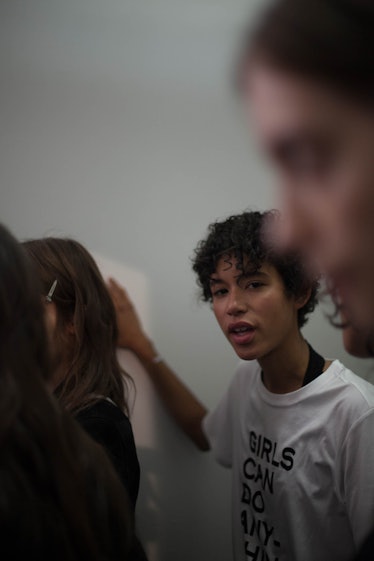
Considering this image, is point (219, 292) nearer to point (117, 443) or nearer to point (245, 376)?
point (245, 376)

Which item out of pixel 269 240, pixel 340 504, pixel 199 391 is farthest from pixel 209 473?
pixel 269 240

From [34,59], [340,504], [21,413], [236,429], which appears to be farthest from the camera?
[34,59]

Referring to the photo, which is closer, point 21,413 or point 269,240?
point 21,413

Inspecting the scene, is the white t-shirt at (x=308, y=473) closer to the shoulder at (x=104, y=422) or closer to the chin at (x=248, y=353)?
the chin at (x=248, y=353)

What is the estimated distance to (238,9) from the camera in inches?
47.1

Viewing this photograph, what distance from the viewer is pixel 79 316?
913mm

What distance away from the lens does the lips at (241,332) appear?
0.91 meters

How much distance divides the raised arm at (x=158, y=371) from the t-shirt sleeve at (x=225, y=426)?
78 mm

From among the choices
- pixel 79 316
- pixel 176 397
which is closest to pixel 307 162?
pixel 79 316

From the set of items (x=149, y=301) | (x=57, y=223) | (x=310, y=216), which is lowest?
(x=149, y=301)

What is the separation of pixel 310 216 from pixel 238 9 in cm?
115

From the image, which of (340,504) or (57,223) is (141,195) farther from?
Result: (340,504)

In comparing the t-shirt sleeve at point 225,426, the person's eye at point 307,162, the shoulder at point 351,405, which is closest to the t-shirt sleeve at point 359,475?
the shoulder at point 351,405

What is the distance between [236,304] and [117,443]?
0.40 meters
